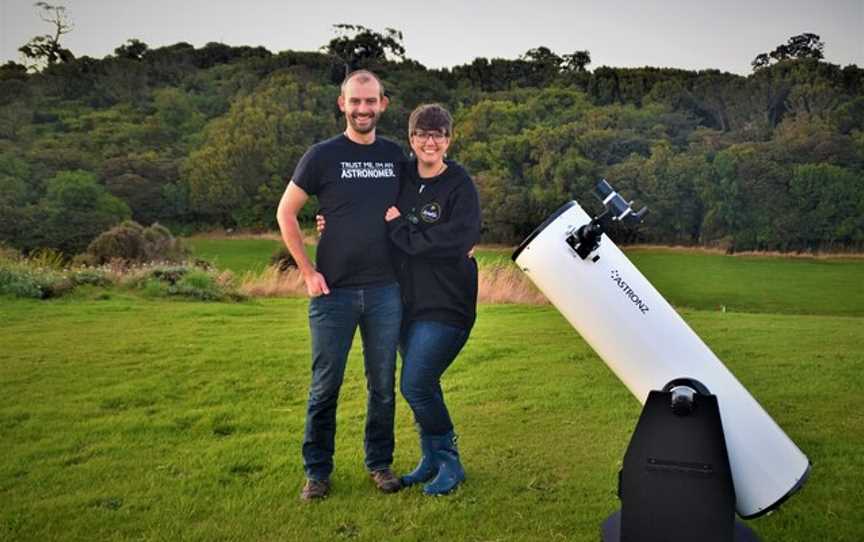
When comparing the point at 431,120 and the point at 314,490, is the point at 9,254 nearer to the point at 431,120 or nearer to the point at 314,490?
the point at 314,490

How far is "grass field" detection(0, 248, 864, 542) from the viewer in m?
4.11

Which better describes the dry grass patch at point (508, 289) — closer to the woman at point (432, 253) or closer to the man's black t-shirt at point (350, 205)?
the woman at point (432, 253)

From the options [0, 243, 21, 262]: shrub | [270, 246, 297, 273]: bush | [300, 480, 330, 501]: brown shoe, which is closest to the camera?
[300, 480, 330, 501]: brown shoe

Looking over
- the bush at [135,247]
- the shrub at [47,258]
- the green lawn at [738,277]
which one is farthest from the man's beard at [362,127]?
the shrub at [47,258]

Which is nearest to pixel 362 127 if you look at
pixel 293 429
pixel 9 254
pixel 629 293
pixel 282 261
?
pixel 629 293

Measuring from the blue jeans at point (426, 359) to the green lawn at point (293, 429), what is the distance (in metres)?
0.54

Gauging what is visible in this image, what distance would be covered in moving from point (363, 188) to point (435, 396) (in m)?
1.07

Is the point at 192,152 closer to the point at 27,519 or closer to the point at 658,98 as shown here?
the point at 658,98

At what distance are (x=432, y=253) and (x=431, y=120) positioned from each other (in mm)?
595

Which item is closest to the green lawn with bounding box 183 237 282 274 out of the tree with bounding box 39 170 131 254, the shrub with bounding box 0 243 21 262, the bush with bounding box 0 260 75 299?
the tree with bounding box 39 170 131 254

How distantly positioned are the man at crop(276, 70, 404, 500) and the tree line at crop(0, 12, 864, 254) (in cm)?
1201

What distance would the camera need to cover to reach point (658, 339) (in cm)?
347

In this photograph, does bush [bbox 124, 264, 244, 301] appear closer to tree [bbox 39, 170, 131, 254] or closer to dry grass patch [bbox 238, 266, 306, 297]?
dry grass patch [bbox 238, 266, 306, 297]

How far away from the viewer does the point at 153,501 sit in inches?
173
